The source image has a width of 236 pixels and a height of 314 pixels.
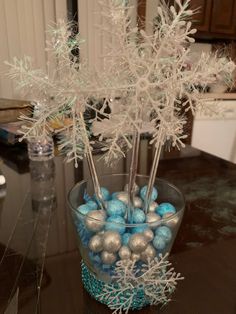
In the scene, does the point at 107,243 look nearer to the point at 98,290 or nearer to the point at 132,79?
the point at 98,290

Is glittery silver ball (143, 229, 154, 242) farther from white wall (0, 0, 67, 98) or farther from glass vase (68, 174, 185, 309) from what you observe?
white wall (0, 0, 67, 98)

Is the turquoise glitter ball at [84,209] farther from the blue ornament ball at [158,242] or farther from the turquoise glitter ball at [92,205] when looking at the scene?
the blue ornament ball at [158,242]

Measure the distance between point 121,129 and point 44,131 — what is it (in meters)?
0.13

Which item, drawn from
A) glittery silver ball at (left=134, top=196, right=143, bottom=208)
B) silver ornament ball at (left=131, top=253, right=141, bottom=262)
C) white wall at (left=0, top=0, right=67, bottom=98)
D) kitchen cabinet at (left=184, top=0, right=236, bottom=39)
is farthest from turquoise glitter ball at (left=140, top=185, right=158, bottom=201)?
kitchen cabinet at (left=184, top=0, right=236, bottom=39)

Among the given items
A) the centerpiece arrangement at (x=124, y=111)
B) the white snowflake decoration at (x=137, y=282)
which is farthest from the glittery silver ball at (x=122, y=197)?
the white snowflake decoration at (x=137, y=282)

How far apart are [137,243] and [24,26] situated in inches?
87.1

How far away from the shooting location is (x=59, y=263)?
1.68ft

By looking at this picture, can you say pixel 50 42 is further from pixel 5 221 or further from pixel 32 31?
pixel 32 31

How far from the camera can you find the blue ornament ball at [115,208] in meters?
0.44

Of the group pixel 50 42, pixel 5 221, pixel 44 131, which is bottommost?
pixel 5 221

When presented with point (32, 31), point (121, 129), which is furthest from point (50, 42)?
point (32, 31)

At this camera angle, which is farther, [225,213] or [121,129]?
[225,213]

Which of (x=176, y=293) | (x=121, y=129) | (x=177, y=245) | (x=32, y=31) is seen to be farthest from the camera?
(x=32, y=31)

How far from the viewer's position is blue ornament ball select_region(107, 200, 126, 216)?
17.3 inches
